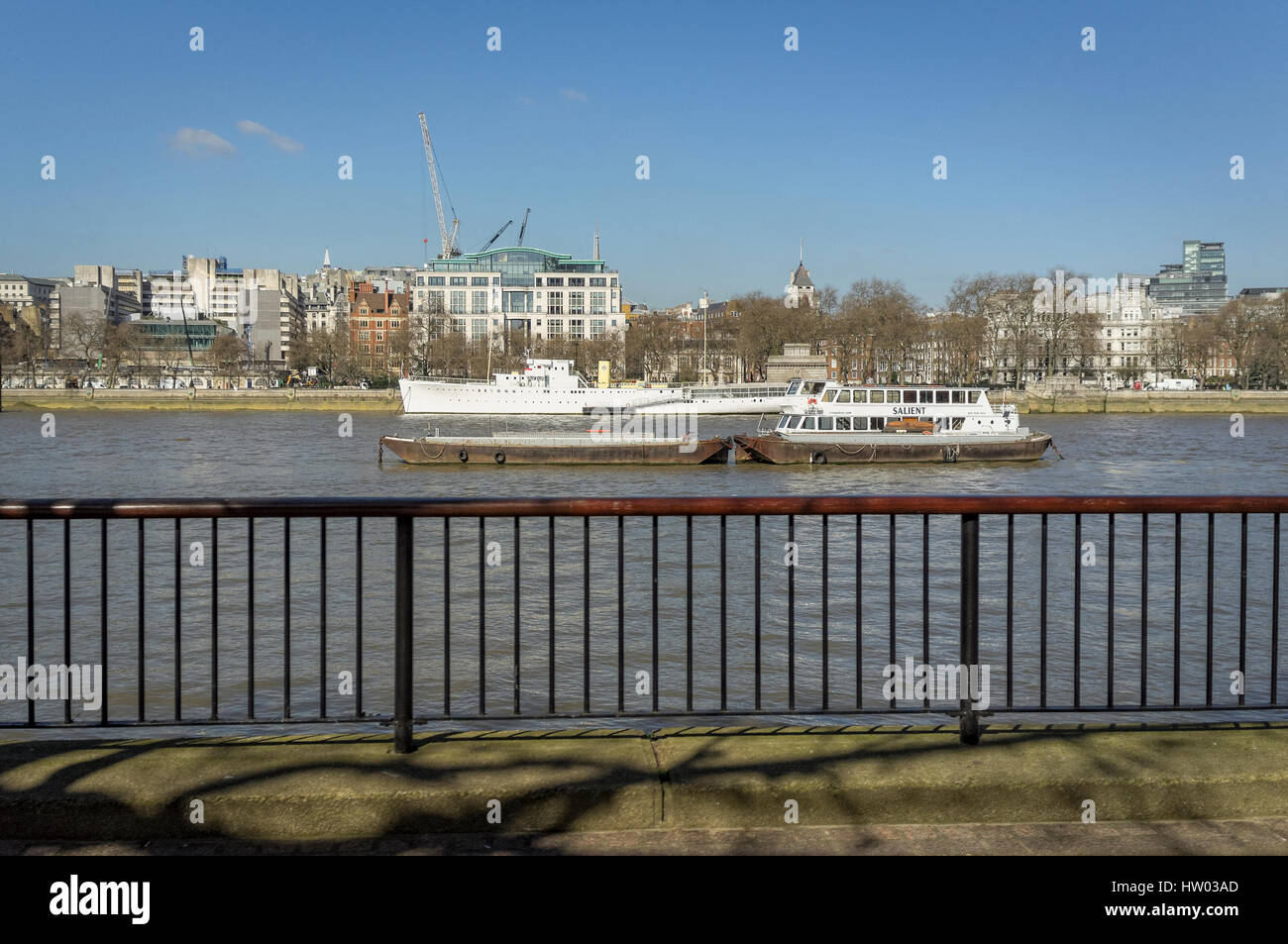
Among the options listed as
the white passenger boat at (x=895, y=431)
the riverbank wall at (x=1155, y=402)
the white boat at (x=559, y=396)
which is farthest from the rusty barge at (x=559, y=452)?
the riverbank wall at (x=1155, y=402)

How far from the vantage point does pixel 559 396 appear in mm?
87250

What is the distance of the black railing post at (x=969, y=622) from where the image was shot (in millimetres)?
4969

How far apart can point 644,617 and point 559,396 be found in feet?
242

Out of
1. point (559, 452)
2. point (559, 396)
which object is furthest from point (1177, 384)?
point (559, 452)

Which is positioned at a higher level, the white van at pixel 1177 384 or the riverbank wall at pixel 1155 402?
the white van at pixel 1177 384

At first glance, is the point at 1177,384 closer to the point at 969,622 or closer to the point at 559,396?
the point at 559,396

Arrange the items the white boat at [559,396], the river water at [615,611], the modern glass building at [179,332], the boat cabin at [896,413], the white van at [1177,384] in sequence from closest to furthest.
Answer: the river water at [615,611] < the boat cabin at [896,413] < the white boat at [559,396] < the white van at [1177,384] < the modern glass building at [179,332]

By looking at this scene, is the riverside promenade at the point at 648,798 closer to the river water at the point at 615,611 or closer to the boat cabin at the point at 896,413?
the river water at the point at 615,611

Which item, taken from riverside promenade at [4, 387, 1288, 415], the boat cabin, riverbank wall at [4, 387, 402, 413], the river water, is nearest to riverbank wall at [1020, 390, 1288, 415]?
riverside promenade at [4, 387, 1288, 415]

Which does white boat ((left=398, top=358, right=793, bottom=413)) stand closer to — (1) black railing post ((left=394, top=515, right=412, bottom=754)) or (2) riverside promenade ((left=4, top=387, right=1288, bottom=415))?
(2) riverside promenade ((left=4, top=387, right=1288, bottom=415))

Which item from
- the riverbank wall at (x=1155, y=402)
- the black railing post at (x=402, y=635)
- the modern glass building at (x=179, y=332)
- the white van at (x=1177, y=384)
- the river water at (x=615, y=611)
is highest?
the modern glass building at (x=179, y=332)

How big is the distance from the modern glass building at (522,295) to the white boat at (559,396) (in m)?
69.7

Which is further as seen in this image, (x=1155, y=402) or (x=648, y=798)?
(x=1155, y=402)
